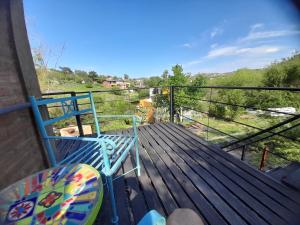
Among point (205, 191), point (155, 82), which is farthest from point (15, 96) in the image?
point (155, 82)

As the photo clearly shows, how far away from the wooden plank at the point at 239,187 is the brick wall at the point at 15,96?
1.71m

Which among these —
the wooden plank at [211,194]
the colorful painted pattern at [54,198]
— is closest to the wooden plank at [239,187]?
the wooden plank at [211,194]

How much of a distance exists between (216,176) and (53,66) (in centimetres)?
849

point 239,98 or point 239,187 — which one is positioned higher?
point 239,187

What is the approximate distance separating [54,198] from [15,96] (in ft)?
3.10

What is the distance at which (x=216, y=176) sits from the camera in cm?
141

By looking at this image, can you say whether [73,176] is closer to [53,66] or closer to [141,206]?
[141,206]

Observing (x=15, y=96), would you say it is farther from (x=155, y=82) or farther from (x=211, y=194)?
(x=155, y=82)

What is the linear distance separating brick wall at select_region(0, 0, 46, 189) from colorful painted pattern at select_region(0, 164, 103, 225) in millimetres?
408

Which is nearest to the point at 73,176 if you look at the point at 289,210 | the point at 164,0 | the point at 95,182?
the point at 95,182

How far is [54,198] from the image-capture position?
0.63m

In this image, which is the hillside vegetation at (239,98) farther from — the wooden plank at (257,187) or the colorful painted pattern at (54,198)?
the colorful painted pattern at (54,198)

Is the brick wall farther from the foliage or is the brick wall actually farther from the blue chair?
the foliage

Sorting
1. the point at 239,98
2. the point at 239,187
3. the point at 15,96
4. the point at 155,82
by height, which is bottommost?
the point at 239,98
